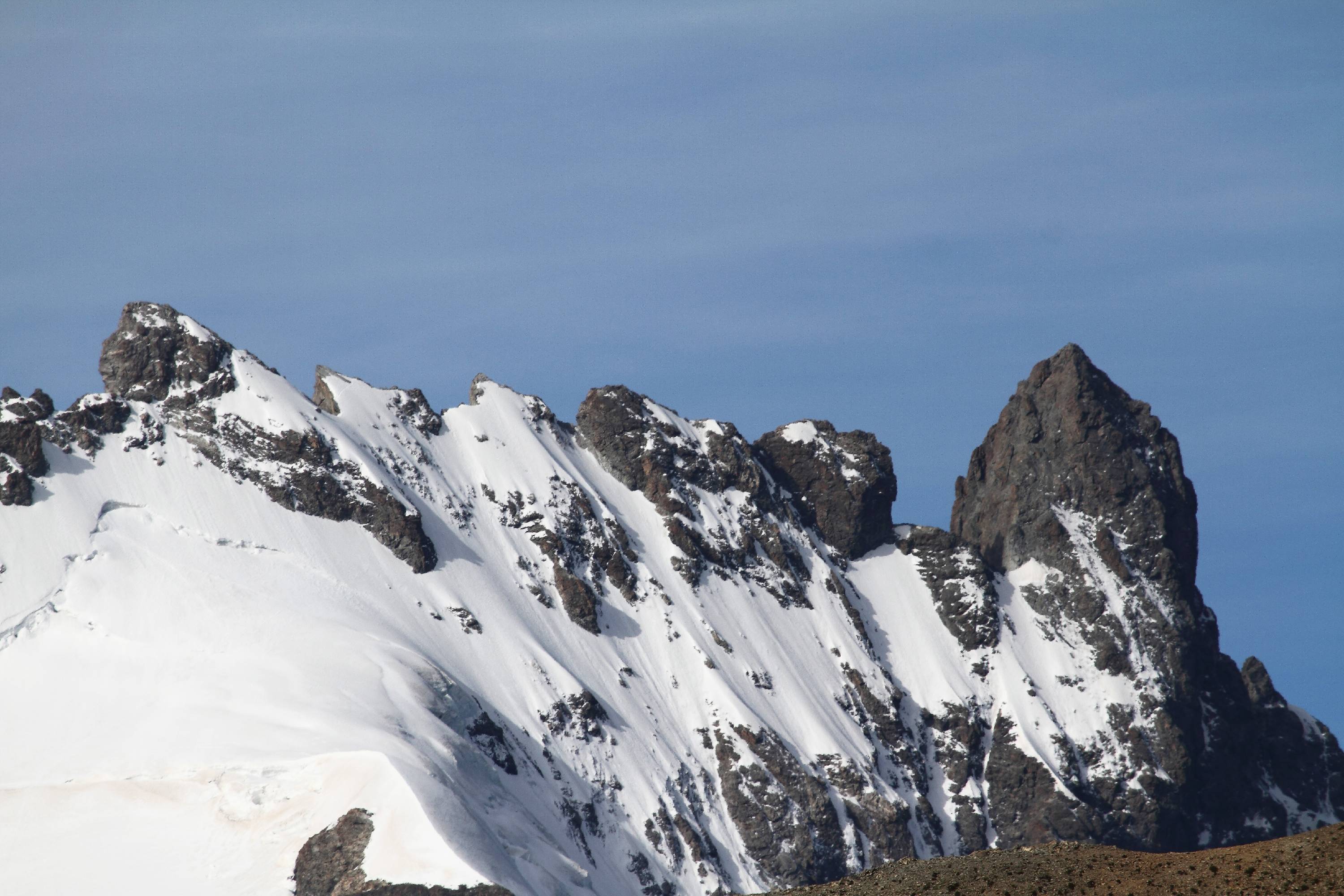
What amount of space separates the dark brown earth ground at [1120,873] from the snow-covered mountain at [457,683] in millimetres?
41767

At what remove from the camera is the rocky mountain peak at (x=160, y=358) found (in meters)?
172

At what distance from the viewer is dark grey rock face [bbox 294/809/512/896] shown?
4606 inches

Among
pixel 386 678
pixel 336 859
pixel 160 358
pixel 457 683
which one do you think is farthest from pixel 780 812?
pixel 160 358

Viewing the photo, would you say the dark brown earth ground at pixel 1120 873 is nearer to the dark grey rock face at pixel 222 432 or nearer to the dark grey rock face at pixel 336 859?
the dark grey rock face at pixel 336 859

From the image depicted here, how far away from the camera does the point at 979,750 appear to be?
7451 inches

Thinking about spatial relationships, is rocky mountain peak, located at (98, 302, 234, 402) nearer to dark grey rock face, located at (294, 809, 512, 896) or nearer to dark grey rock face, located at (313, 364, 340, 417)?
dark grey rock face, located at (313, 364, 340, 417)

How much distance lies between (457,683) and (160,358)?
4524cm

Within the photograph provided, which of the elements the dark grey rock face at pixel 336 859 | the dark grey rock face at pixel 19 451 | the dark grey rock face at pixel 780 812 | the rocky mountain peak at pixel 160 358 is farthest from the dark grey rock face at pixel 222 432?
the dark grey rock face at pixel 336 859

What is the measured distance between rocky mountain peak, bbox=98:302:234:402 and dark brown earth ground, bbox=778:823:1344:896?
4078 inches

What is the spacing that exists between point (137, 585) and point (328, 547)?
1868 centimetres

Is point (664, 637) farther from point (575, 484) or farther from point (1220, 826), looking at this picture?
point (1220, 826)

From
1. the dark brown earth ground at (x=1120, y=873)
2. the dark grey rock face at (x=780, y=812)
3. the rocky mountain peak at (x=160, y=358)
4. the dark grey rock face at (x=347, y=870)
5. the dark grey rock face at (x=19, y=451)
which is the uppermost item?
the rocky mountain peak at (x=160, y=358)

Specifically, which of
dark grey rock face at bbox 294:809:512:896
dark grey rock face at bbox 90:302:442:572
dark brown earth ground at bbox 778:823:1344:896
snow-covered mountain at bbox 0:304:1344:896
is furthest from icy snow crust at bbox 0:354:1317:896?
dark brown earth ground at bbox 778:823:1344:896

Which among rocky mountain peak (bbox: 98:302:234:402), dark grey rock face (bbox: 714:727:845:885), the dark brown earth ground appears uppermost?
rocky mountain peak (bbox: 98:302:234:402)
